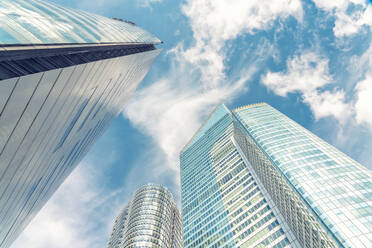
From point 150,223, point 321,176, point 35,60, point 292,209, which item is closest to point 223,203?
point 292,209

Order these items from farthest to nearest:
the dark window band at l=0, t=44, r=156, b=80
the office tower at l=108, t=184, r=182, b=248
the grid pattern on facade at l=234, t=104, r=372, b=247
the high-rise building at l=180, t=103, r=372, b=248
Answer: the office tower at l=108, t=184, r=182, b=248
the high-rise building at l=180, t=103, r=372, b=248
the grid pattern on facade at l=234, t=104, r=372, b=247
the dark window band at l=0, t=44, r=156, b=80

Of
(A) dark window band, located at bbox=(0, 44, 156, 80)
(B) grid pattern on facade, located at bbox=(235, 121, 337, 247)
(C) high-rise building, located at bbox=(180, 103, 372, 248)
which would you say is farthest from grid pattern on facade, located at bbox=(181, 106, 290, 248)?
(A) dark window band, located at bbox=(0, 44, 156, 80)

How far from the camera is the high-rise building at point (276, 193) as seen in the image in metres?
36.1

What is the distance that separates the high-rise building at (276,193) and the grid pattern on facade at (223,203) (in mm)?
249

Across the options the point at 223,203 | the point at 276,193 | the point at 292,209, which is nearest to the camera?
the point at 292,209

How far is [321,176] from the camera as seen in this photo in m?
43.2

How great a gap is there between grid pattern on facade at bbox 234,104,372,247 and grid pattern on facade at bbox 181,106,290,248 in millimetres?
9288

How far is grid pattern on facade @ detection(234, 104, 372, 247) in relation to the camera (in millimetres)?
33281

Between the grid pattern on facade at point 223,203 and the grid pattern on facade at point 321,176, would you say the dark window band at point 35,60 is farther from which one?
the grid pattern on facade at point 223,203

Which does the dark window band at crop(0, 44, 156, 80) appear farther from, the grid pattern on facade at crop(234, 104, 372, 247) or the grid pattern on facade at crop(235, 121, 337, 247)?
the grid pattern on facade at crop(235, 121, 337, 247)

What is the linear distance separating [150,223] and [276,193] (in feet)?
154

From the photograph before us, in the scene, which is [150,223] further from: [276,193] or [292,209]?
[292,209]

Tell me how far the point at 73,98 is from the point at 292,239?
57173mm

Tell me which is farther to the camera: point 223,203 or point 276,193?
point 223,203
